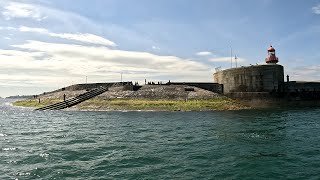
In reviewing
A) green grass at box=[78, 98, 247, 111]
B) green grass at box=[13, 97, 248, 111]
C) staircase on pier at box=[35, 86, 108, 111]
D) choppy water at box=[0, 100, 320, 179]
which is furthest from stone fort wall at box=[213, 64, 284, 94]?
staircase on pier at box=[35, 86, 108, 111]

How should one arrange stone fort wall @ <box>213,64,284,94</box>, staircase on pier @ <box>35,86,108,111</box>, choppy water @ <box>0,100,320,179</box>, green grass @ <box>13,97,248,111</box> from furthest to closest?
staircase on pier @ <box>35,86,108,111</box>
stone fort wall @ <box>213,64,284,94</box>
green grass @ <box>13,97,248,111</box>
choppy water @ <box>0,100,320,179</box>

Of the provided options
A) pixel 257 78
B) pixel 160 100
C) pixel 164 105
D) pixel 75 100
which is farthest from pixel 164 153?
pixel 75 100

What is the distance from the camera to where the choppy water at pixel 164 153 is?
1650 centimetres

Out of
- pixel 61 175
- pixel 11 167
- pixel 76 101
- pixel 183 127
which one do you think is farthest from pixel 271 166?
pixel 76 101

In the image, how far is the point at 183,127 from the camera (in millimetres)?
34250

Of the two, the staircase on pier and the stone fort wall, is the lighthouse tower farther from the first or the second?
the staircase on pier

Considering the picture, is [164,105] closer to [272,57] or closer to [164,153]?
[272,57]

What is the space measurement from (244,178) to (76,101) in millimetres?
60446

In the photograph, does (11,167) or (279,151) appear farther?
(279,151)

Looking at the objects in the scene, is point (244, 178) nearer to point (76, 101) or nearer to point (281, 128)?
point (281, 128)

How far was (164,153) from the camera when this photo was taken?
2103 centimetres

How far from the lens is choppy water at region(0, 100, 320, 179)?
1650 cm

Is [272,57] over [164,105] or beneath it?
over

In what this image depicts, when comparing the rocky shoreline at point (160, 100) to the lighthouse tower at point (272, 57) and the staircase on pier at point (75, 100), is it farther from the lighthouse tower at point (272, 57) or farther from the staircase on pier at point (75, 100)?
the lighthouse tower at point (272, 57)
